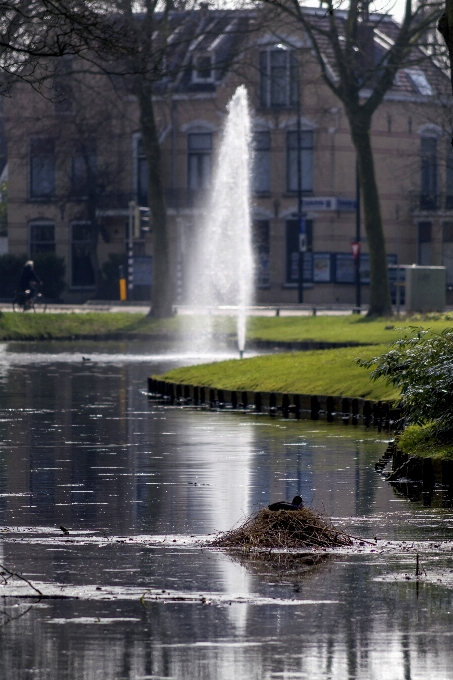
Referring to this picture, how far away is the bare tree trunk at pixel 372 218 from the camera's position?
158 feet

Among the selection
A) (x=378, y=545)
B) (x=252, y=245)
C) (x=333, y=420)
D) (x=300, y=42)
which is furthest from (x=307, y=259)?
(x=378, y=545)

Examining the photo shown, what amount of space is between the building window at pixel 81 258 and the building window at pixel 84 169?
87.9 inches

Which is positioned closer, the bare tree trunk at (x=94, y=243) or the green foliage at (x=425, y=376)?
the green foliage at (x=425, y=376)

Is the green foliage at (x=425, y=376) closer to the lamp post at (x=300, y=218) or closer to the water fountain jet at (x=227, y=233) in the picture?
the water fountain jet at (x=227, y=233)

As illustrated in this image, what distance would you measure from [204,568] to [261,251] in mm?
62930

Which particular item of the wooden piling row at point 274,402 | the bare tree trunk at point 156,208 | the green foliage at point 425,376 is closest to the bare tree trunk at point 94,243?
the bare tree trunk at point 156,208

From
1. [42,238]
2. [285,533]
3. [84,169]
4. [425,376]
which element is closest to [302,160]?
[84,169]

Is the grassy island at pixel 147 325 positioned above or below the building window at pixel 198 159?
below

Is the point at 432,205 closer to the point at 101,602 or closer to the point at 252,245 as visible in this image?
the point at 252,245

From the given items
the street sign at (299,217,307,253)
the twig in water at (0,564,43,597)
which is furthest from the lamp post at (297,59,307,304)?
the twig in water at (0,564,43,597)

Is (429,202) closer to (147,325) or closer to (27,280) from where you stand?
(27,280)

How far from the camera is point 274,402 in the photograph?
81.2ft

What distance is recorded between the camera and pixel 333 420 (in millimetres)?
22469

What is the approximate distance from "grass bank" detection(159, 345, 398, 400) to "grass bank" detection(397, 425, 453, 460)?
6.14 meters
